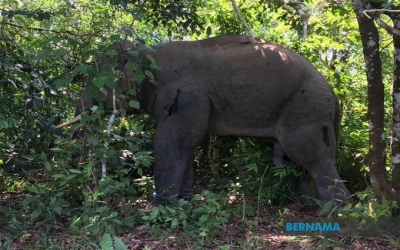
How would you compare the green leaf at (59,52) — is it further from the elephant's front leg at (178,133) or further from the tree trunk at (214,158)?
the tree trunk at (214,158)

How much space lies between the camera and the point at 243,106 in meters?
6.36

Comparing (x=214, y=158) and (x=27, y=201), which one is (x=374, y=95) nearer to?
(x=214, y=158)

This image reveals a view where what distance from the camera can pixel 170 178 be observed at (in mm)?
6238

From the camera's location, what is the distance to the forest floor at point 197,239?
4758 millimetres

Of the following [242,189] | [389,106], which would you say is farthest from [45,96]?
[389,106]

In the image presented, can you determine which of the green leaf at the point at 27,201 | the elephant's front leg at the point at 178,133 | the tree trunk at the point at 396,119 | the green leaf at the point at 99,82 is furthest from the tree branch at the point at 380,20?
the green leaf at the point at 27,201

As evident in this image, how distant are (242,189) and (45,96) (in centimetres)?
245

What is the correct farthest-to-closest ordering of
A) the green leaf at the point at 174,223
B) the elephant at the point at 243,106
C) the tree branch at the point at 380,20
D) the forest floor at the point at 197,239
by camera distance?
1. the elephant at the point at 243,106
2. the green leaf at the point at 174,223
3. the forest floor at the point at 197,239
4. the tree branch at the point at 380,20

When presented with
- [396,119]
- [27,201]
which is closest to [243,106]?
[396,119]

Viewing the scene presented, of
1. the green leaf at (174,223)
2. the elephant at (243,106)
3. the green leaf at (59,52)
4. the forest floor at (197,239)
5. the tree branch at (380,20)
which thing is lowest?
the forest floor at (197,239)

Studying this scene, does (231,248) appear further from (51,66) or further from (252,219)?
(51,66)

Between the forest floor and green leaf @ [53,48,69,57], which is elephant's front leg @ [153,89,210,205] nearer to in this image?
the forest floor

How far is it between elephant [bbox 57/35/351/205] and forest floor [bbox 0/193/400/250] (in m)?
1.02

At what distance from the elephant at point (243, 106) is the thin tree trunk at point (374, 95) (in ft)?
2.98
